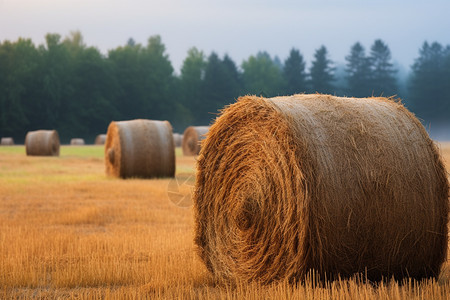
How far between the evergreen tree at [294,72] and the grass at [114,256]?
62.2 meters

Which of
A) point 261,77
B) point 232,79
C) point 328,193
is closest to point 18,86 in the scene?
point 232,79

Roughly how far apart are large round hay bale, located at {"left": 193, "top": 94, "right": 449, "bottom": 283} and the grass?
0.25m

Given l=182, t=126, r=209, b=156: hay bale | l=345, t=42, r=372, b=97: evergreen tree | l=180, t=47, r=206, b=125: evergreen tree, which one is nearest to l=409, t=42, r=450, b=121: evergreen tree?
l=345, t=42, r=372, b=97: evergreen tree

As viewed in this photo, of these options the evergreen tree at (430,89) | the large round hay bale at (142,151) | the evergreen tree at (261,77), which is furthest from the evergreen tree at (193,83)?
the large round hay bale at (142,151)

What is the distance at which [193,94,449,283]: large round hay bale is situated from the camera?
5.28 metres

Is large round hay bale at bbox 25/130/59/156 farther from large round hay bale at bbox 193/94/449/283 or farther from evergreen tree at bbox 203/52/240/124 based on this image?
evergreen tree at bbox 203/52/240/124

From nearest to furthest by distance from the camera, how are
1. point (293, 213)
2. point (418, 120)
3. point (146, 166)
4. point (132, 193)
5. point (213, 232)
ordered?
point (293, 213)
point (418, 120)
point (213, 232)
point (132, 193)
point (146, 166)

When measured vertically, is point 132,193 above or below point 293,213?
below

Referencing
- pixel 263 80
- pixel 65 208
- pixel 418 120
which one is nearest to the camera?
pixel 418 120

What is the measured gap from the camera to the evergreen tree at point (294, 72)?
7494 centimetres

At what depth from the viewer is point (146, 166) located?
1703 centimetres

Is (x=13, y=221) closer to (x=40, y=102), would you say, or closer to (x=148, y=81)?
(x=40, y=102)

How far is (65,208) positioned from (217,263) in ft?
18.2

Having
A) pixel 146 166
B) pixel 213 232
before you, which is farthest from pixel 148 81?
pixel 213 232
